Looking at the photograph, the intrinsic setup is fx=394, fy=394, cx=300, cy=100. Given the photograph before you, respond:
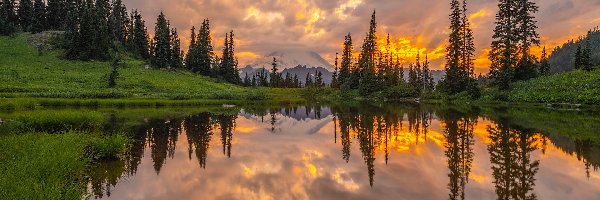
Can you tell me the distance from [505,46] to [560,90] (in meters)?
12.5

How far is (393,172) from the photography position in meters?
13.8

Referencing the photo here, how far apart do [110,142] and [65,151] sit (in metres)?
3.24

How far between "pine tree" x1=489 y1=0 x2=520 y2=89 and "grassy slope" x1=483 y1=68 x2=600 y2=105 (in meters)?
2.20

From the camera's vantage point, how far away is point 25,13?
107m

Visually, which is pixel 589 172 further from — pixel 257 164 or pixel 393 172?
pixel 257 164

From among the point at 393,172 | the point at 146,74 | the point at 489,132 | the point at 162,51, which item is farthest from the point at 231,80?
the point at 393,172

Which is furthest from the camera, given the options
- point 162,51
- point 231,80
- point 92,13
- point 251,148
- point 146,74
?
point 231,80

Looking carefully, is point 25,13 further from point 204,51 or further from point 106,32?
point 204,51

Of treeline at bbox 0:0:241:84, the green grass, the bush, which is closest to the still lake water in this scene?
the green grass

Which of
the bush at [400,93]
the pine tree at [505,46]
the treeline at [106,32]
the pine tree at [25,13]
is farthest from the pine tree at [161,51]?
the pine tree at [505,46]

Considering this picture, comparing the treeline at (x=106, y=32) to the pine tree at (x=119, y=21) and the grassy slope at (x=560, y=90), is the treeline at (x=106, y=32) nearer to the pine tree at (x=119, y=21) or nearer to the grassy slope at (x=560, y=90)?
the pine tree at (x=119, y=21)

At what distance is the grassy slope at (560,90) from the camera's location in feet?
144

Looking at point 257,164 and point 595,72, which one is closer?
point 257,164

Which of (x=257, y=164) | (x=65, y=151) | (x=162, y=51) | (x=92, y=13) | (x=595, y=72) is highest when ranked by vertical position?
(x=92, y=13)
